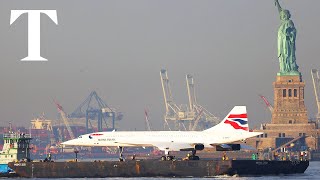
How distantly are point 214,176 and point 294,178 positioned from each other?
1466cm

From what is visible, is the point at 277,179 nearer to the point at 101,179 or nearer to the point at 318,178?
the point at 318,178

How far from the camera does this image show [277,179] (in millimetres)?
191875

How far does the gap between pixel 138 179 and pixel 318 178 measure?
107 feet

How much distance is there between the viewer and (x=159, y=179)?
640 ft

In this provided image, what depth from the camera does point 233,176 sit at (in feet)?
652

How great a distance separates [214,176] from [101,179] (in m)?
20.4

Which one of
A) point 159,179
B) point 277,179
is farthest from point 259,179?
point 159,179

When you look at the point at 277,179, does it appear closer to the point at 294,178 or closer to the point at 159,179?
the point at 294,178

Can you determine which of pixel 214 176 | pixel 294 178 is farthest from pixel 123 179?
pixel 294 178

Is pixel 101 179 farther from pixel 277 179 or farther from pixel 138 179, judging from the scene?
pixel 277 179

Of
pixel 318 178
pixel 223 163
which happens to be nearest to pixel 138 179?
pixel 223 163

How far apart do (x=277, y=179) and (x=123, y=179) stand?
1076 inches

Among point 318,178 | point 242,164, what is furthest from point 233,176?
point 318,178

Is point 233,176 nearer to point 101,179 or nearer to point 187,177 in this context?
point 187,177
